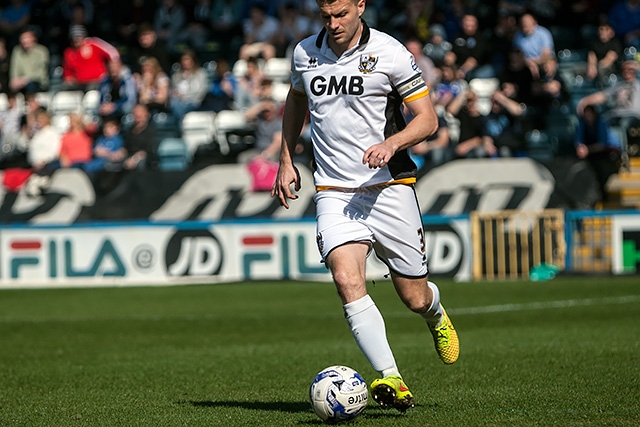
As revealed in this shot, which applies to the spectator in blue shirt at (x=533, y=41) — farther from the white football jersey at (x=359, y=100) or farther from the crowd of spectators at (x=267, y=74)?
the white football jersey at (x=359, y=100)

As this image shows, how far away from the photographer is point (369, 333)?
21.4ft

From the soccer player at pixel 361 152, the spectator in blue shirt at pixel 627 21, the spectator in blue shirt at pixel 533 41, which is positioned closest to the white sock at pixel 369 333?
the soccer player at pixel 361 152

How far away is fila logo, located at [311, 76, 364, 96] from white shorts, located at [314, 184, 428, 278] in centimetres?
57

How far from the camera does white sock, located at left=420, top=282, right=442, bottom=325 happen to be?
709 centimetres

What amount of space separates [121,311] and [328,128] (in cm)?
848

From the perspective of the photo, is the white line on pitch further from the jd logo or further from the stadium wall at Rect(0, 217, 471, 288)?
the jd logo

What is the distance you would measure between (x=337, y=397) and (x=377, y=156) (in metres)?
1.31

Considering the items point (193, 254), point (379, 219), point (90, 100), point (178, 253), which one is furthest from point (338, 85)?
point (90, 100)

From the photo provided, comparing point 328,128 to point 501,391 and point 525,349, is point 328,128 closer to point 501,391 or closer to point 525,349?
point 501,391

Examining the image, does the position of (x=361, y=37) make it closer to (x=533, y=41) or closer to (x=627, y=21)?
(x=533, y=41)

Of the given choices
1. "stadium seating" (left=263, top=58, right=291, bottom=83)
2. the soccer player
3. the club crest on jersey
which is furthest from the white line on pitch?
"stadium seating" (left=263, top=58, right=291, bottom=83)

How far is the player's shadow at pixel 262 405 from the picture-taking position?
22.5ft

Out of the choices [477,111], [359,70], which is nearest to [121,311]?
[477,111]

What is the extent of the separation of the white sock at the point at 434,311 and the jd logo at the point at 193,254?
36.4 ft
